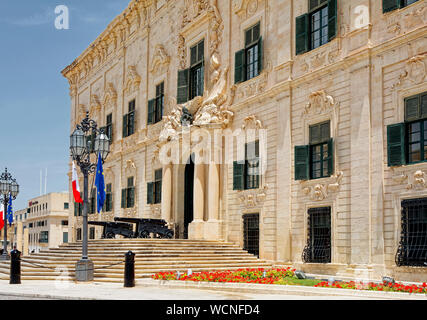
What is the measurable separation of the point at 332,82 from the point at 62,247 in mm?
12898

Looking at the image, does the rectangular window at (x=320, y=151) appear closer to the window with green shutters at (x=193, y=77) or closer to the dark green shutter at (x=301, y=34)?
the dark green shutter at (x=301, y=34)

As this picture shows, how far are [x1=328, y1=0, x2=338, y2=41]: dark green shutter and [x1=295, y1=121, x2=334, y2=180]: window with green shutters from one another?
2733mm

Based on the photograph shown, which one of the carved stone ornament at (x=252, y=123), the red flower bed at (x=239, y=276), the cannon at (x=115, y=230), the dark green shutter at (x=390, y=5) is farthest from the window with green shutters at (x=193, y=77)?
the red flower bed at (x=239, y=276)

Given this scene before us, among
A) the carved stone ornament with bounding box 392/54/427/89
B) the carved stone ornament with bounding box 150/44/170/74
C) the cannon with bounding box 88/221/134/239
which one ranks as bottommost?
the cannon with bounding box 88/221/134/239

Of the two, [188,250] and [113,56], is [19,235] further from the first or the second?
[188,250]

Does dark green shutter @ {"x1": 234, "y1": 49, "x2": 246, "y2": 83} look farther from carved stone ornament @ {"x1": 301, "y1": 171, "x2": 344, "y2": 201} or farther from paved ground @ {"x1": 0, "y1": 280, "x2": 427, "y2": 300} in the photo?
paved ground @ {"x1": 0, "y1": 280, "x2": 427, "y2": 300}

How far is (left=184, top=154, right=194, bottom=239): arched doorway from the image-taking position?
27.7 metres

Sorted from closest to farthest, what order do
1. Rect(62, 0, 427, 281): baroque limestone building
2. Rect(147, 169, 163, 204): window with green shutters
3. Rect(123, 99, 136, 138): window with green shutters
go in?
Rect(62, 0, 427, 281): baroque limestone building → Rect(147, 169, 163, 204): window with green shutters → Rect(123, 99, 136, 138): window with green shutters

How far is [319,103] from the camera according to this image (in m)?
19.6

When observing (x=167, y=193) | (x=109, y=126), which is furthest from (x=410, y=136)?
(x=109, y=126)

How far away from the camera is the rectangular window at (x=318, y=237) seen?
1881cm

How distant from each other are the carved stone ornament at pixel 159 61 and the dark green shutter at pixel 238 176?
9123 mm

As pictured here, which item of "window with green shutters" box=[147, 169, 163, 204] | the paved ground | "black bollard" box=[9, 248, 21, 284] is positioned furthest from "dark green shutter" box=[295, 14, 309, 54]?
"window with green shutters" box=[147, 169, 163, 204]
